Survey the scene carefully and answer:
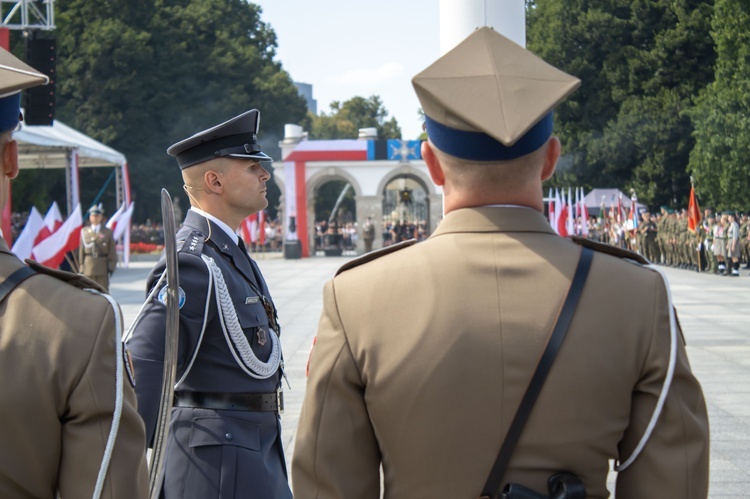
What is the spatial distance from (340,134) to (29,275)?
9437cm

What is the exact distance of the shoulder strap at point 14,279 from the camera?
84.7 inches

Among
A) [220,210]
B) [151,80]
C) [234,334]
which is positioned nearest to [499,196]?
[234,334]

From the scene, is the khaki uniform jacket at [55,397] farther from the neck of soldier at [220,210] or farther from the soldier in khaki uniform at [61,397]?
the neck of soldier at [220,210]

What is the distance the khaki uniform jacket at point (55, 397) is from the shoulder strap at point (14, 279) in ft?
0.04

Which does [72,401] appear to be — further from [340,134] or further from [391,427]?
[340,134]

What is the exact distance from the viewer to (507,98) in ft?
6.82

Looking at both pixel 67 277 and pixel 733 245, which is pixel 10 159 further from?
pixel 733 245

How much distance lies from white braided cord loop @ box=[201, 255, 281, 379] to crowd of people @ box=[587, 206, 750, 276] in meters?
22.9

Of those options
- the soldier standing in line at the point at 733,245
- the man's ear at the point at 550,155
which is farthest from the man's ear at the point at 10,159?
the soldier standing in line at the point at 733,245

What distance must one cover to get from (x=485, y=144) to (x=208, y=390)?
1.74 metres

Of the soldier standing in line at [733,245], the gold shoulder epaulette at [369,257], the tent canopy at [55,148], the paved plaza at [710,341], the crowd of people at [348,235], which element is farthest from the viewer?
the crowd of people at [348,235]

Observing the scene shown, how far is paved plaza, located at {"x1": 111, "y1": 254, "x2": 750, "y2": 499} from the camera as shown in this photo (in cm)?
694

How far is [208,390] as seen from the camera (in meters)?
3.56

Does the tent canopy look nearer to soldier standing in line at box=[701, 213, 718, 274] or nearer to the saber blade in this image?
soldier standing in line at box=[701, 213, 718, 274]
